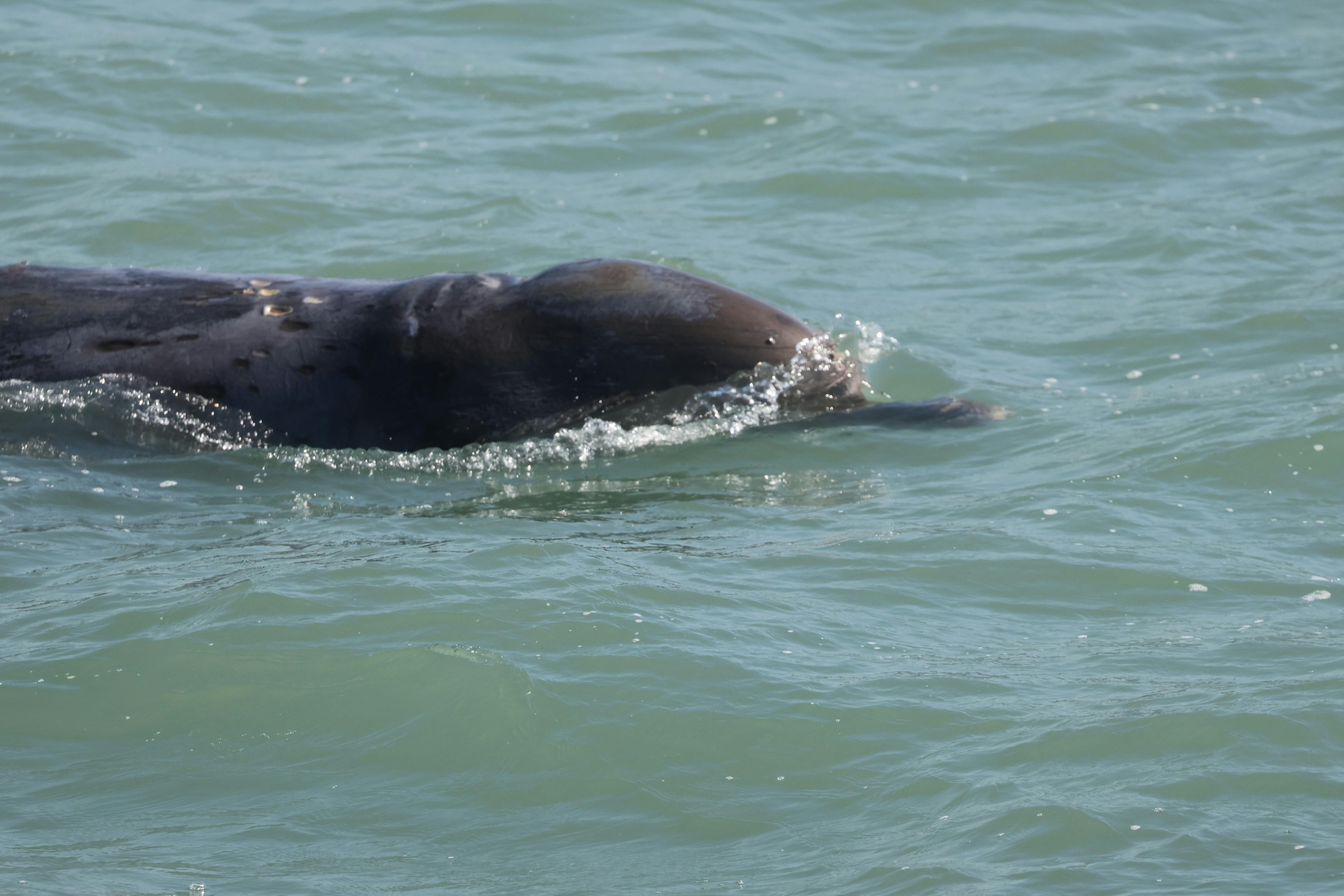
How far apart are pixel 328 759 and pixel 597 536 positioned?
1.71 m

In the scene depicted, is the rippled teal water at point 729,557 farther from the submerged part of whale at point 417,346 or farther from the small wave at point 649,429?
the submerged part of whale at point 417,346

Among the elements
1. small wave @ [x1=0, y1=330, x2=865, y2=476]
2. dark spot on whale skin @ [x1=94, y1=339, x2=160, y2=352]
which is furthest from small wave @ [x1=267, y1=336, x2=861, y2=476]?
dark spot on whale skin @ [x1=94, y1=339, x2=160, y2=352]

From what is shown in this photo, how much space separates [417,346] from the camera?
6086 mm

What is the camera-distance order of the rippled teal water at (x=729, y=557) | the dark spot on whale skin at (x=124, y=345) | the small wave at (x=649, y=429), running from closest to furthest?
the rippled teal water at (x=729, y=557)
the small wave at (x=649, y=429)
the dark spot on whale skin at (x=124, y=345)

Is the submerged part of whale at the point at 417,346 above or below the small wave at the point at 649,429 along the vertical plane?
above

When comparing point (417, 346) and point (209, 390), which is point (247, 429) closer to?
point (209, 390)

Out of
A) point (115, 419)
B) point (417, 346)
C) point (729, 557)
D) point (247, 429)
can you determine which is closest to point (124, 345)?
point (115, 419)

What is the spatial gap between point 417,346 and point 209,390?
0.82m

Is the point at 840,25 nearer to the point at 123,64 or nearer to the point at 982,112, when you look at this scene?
the point at 982,112

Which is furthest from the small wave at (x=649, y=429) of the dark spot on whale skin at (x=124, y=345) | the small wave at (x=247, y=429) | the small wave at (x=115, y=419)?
the dark spot on whale skin at (x=124, y=345)

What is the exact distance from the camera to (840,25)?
15.1 meters

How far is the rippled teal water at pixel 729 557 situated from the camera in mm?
3650

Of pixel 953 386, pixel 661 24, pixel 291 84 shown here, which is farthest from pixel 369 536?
pixel 661 24

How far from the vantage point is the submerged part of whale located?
609 cm
